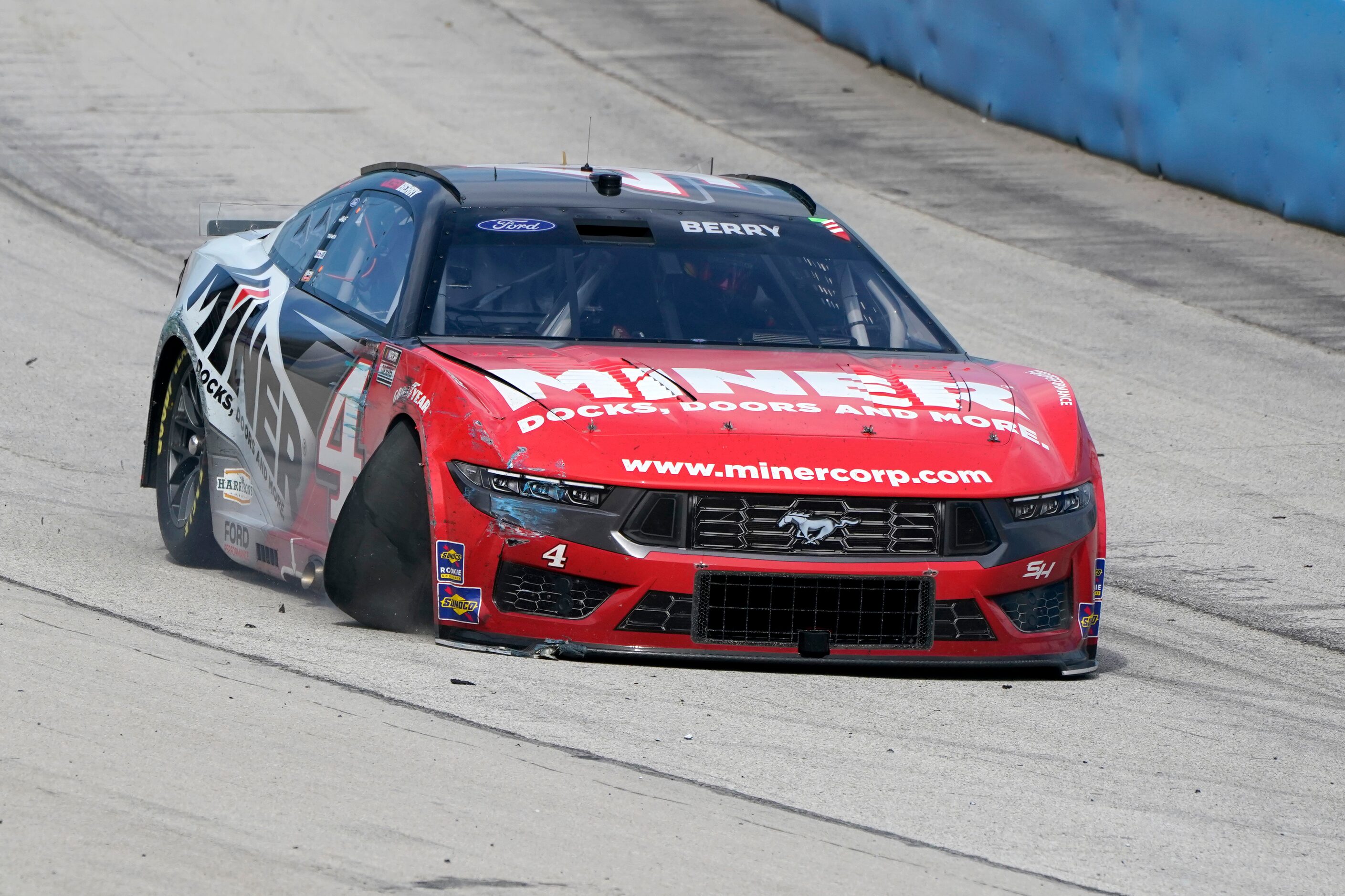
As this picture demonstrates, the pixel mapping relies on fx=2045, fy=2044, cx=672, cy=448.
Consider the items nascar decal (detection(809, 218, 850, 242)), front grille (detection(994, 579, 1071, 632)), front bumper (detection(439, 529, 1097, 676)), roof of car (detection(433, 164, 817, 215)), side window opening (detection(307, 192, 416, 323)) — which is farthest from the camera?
nascar decal (detection(809, 218, 850, 242))

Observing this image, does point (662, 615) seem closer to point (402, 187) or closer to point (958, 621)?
point (958, 621)

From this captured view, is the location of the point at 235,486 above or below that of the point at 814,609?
below

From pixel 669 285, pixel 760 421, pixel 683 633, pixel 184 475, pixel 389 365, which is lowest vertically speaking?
pixel 184 475

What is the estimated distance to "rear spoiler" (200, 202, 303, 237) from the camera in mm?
8219

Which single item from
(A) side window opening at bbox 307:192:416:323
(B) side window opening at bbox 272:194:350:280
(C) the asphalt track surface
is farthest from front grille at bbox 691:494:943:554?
(B) side window opening at bbox 272:194:350:280

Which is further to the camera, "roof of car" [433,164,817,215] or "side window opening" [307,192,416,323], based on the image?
"roof of car" [433,164,817,215]

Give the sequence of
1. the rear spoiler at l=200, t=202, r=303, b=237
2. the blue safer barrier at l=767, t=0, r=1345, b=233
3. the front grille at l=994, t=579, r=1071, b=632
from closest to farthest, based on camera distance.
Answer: the front grille at l=994, t=579, r=1071, b=632
the rear spoiler at l=200, t=202, r=303, b=237
the blue safer barrier at l=767, t=0, r=1345, b=233

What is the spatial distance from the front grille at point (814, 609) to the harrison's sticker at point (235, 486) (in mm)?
2300

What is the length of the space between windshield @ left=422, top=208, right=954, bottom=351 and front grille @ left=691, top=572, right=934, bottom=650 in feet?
4.01

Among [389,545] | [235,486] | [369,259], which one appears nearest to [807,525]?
[389,545]

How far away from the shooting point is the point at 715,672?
18.4 ft

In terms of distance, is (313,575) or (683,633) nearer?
(683,633)

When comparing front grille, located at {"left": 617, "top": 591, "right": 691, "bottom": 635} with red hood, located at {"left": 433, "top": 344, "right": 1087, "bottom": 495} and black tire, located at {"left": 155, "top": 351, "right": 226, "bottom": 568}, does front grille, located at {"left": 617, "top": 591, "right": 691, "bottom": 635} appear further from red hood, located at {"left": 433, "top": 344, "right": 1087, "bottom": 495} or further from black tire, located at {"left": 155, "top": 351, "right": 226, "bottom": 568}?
black tire, located at {"left": 155, "top": 351, "right": 226, "bottom": 568}

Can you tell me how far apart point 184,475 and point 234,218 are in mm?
1113
